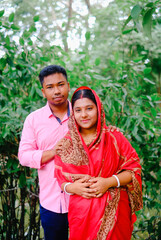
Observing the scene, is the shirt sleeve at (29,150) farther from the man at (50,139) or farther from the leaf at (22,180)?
the leaf at (22,180)

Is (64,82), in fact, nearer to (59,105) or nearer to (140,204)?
(59,105)

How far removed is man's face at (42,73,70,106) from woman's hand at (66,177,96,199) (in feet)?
A: 1.97

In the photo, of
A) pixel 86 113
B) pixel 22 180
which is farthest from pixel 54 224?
pixel 86 113

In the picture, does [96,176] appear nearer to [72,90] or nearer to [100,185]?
[100,185]

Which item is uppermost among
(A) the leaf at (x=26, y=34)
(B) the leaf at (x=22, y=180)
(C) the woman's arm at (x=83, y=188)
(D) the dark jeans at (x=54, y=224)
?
(A) the leaf at (x=26, y=34)

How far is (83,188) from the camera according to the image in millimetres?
1463

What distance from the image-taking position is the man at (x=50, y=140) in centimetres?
176

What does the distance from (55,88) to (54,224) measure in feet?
3.25

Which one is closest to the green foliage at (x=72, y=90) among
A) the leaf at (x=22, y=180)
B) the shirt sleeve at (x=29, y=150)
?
the leaf at (x=22, y=180)

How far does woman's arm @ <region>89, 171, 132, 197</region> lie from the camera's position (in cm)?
144

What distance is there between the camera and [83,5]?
49.2 feet

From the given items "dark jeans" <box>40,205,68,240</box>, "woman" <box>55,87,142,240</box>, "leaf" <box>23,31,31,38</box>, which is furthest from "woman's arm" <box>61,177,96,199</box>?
"leaf" <box>23,31,31,38</box>

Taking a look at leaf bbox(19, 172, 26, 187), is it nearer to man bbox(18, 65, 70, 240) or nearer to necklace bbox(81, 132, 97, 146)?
man bbox(18, 65, 70, 240)

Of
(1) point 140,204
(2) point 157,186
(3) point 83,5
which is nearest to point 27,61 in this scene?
(1) point 140,204
